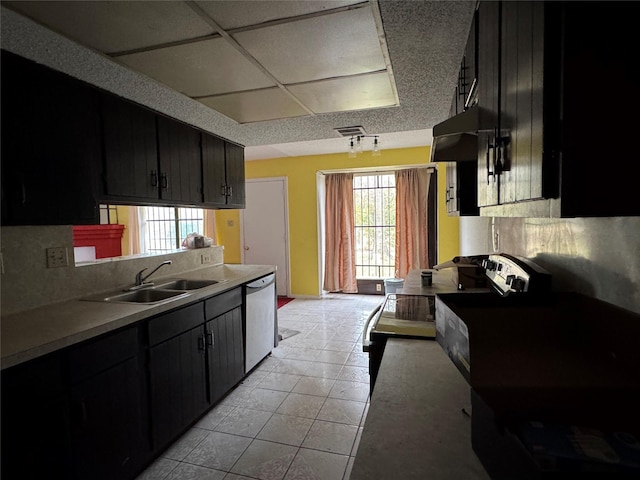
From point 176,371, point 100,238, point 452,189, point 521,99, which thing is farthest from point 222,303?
point 100,238

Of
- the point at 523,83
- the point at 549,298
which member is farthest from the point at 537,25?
the point at 549,298

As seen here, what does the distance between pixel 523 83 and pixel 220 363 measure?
8.23 ft

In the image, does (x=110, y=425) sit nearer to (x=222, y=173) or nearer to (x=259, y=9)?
(x=259, y=9)

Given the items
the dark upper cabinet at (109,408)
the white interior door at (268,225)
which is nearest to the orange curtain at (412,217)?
the white interior door at (268,225)

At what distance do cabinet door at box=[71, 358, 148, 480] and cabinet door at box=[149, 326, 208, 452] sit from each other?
0.10 meters

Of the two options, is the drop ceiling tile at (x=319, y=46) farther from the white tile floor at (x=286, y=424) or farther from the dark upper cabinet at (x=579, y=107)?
the white tile floor at (x=286, y=424)

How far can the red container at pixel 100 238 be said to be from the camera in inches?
184

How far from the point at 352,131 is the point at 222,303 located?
204cm

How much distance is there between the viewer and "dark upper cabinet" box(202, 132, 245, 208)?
3090 mm

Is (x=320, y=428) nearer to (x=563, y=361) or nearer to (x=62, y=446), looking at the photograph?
(x=62, y=446)

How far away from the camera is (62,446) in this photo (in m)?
1.42

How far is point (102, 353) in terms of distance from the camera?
1608 mm

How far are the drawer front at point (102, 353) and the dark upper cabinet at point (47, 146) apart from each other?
67cm

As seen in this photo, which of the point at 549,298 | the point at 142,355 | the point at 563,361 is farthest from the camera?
the point at 142,355
